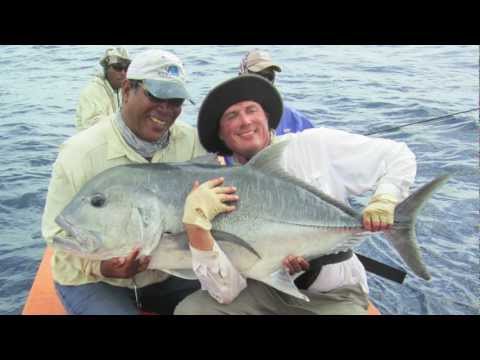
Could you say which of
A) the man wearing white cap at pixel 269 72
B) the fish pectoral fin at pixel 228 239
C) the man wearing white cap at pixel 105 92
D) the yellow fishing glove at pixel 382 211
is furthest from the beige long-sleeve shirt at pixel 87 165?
the man wearing white cap at pixel 105 92

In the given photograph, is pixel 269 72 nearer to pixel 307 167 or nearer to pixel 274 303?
pixel 307 167

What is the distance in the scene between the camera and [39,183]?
25.1 feet

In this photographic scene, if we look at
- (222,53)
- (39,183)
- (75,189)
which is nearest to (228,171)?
(75,189)

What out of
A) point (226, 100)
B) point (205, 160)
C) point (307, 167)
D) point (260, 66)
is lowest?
point (307, 167)

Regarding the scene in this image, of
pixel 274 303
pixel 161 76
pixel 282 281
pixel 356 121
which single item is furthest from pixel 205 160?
pixel 356 121

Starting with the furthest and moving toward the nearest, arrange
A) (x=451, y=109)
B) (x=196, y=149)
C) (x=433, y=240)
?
(x=451, y=109)
(x=433, y=240)
(x=196, y=149)

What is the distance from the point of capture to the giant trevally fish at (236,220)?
2654mm

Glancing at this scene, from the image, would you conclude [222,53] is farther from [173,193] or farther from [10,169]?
[173,193]

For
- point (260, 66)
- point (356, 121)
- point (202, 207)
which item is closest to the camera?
point (202, 207)

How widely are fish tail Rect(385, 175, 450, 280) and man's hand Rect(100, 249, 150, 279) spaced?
1.33m

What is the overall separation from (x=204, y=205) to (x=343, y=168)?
1.03m

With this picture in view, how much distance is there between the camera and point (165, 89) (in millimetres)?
2996

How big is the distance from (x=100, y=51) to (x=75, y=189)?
58.1 ft

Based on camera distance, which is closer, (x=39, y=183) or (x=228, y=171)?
(x=228, y=171)
